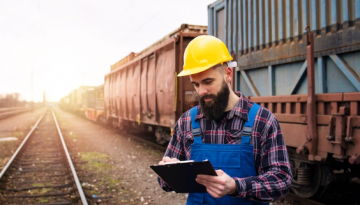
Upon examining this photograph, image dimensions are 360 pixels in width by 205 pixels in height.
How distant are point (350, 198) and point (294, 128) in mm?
2005

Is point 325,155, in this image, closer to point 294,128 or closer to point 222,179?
point 294,128

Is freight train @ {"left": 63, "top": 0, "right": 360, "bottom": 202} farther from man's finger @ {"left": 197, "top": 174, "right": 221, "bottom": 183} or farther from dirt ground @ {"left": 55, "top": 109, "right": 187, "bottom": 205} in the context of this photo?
man's finger @ {"left": 197, "top": 174, "right": 221, "bottom": 183}

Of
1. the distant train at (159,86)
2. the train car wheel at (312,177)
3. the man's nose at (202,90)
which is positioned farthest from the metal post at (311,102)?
the distant train at (159,86)

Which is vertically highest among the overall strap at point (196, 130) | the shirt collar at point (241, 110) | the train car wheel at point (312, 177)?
the shirt collar at point (241, 110)

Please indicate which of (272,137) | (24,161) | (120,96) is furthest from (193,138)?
(120,96)

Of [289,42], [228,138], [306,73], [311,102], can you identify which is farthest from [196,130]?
[289,42]

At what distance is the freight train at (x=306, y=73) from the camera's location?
3.69 meters

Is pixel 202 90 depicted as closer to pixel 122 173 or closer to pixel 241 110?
pixel 241 110

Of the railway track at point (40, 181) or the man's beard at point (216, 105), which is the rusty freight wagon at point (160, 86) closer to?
the railway track at point (40, 181)

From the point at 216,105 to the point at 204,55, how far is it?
0.31 meters

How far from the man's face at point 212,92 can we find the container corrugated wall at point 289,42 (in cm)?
264

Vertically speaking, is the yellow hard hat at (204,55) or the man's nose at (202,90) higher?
the yellow hard hat at (204,55)

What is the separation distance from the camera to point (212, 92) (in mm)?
1738

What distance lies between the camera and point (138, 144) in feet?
39.9
